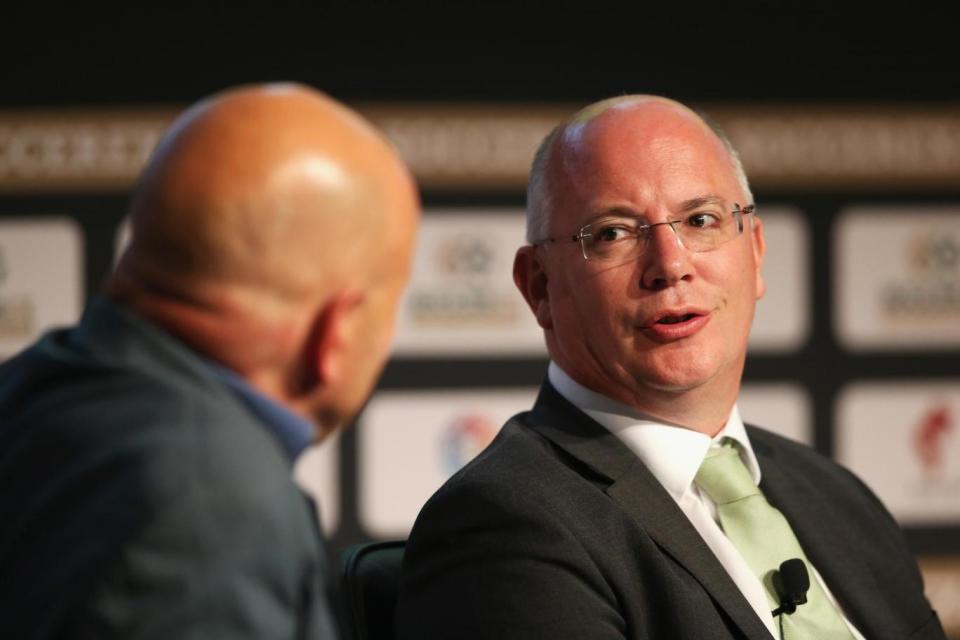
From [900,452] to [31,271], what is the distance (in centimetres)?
281

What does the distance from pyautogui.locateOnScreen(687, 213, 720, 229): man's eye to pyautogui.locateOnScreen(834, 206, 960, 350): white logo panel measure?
7.62 ft

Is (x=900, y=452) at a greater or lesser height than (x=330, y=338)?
lesser

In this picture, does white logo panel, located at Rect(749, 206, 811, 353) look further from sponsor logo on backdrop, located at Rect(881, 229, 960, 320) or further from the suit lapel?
the suit lapel

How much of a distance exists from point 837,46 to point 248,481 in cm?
369

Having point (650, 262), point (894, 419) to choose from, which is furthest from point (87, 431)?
point (894, 419)

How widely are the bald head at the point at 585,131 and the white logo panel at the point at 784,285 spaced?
82.8 inches

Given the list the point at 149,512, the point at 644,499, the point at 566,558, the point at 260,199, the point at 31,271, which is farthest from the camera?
the point at 31,271

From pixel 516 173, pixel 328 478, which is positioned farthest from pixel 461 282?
pixel 328 478

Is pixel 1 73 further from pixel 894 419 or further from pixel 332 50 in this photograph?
pixel 894 419

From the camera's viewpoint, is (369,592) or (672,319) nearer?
(369,592)

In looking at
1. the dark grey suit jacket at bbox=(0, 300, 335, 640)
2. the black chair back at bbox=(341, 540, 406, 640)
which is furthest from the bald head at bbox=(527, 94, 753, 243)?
the dark grey suit jacket at bbox=(0, 300, 335, 640)

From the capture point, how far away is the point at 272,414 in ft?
3.25

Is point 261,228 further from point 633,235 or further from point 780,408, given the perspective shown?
point 780,408

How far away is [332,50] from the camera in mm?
4027
